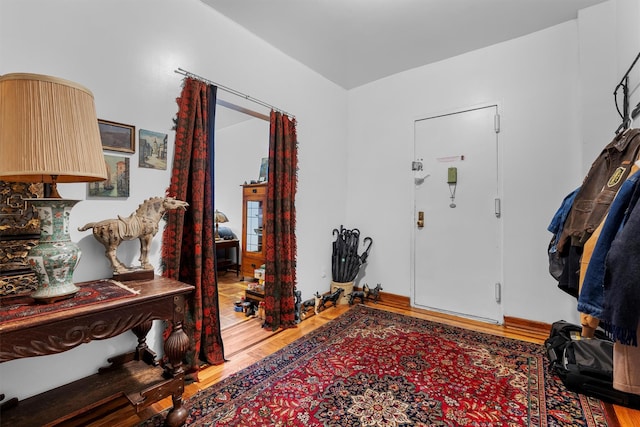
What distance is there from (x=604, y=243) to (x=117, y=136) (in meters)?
2.46

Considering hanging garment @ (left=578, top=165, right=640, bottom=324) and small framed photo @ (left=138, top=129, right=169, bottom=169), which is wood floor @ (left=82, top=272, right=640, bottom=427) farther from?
small framed photo @ (left=138, top=129, right=169, bottom=169)

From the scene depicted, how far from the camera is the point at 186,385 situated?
72.4 inches

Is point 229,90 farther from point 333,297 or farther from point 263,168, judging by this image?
point 333,297

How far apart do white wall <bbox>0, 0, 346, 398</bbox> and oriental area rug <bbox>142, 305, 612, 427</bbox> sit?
2.30 ft

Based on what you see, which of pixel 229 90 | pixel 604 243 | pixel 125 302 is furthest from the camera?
pixel 229 90

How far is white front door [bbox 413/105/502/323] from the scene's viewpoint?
2863 millimetres

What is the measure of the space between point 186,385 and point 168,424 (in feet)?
1.34

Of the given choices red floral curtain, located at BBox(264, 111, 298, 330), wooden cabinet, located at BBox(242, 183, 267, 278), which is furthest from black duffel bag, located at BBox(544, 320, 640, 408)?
wooden cabinet, located at BBox(242, 183, 267, 278)

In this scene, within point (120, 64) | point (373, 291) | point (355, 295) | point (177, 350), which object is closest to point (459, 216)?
point (373, 291)

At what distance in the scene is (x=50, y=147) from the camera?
1062mm

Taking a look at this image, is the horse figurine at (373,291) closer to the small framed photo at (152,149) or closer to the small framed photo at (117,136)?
the small framed photo at (152,149)

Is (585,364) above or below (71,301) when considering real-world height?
below

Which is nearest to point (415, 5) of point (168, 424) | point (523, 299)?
point (523, 299)

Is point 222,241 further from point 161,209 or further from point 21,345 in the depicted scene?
point 21,345
